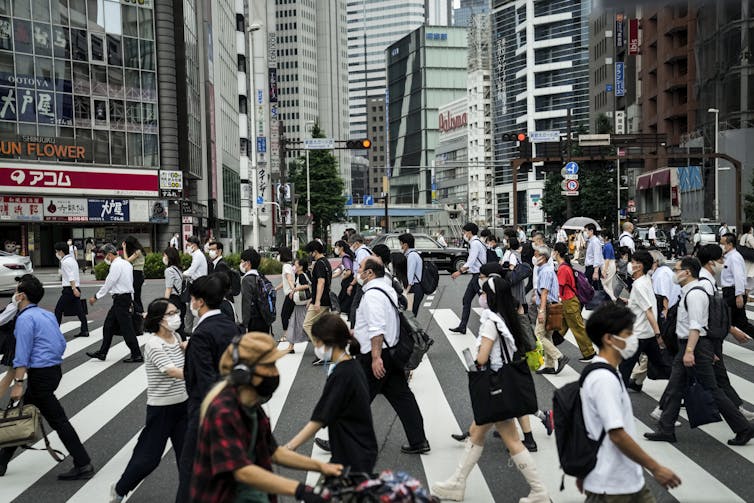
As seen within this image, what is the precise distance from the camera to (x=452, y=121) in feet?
512

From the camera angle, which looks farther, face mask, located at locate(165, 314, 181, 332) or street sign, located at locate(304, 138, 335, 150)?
street sign, located at locate(304, 138, 335, 150)

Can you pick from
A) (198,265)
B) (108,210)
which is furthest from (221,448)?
(108,210)

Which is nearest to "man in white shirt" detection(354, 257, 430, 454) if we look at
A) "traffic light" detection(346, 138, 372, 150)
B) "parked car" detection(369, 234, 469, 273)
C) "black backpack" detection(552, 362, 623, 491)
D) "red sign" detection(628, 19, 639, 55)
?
"black backpack" detection(552, 362, 623, 491)

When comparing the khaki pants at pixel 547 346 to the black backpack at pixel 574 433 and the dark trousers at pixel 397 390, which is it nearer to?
the dark trousers at pixel 397 390

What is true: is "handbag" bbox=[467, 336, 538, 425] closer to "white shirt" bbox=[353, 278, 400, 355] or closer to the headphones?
"white shirt" bbox=[353, 278, 400, 355]

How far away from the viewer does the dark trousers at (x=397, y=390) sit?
22.3 feet

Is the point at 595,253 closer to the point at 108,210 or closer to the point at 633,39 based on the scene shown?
the point at 108,210

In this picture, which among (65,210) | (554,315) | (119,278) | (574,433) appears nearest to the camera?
(574,433)

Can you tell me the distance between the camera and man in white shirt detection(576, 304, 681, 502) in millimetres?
3770

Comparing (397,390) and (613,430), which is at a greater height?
(613,430)

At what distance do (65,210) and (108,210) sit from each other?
7.66 feet

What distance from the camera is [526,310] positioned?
12633 mm

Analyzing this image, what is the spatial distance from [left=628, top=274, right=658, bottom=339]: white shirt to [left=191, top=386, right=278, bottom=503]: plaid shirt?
6.15 metres

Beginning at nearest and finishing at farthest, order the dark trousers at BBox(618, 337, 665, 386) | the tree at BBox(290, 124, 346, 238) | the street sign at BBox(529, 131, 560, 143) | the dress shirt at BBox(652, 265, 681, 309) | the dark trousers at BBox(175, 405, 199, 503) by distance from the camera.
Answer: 1. the dark trousers at BBox(175, 405, 199, 503)
2. the dark trousers at BBox(618, 337, 665, 386)
3. the dress shirt at BBox(652, 265, 681, 309)
4. the street sign at BBox(529, 131, 560, 143)
5. the tree at BBox(290, 124, 346, 238)
